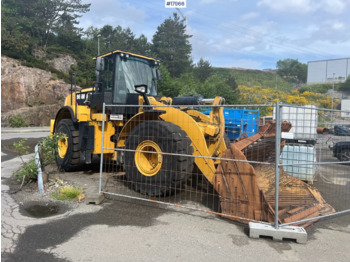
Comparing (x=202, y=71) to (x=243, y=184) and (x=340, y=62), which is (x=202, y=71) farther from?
(x=340, y=62)

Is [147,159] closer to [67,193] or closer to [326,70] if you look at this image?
[67,193]

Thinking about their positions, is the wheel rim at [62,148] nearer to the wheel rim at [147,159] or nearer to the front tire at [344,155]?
the wheel rim at [147,159]

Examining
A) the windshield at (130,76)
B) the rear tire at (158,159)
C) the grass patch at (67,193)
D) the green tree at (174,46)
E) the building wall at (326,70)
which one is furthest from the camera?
the building wall at (326,70)

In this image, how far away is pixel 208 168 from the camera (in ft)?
16.9

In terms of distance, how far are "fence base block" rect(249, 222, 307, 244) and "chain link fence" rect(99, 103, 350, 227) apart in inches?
3.8

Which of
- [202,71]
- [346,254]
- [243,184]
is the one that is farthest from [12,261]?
[202,71]

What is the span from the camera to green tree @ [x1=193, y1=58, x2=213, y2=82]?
161 ft

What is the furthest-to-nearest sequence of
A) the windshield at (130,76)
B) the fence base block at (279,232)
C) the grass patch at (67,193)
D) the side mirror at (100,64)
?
the windshield at (130,76), the side mirror at (100,64), the grass patch at (67,193), the fence base block at (279,232)

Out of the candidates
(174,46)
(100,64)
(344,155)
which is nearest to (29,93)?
(174,46)

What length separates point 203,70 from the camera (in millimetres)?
49281

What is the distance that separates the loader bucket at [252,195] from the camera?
4.25m

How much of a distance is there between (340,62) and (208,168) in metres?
93.2

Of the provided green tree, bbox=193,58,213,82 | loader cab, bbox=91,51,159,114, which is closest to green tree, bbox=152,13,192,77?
green tree, bbox=193,58,213,82

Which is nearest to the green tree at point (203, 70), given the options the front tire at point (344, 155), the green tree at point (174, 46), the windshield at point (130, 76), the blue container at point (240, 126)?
the green tree at point (174, 46)
